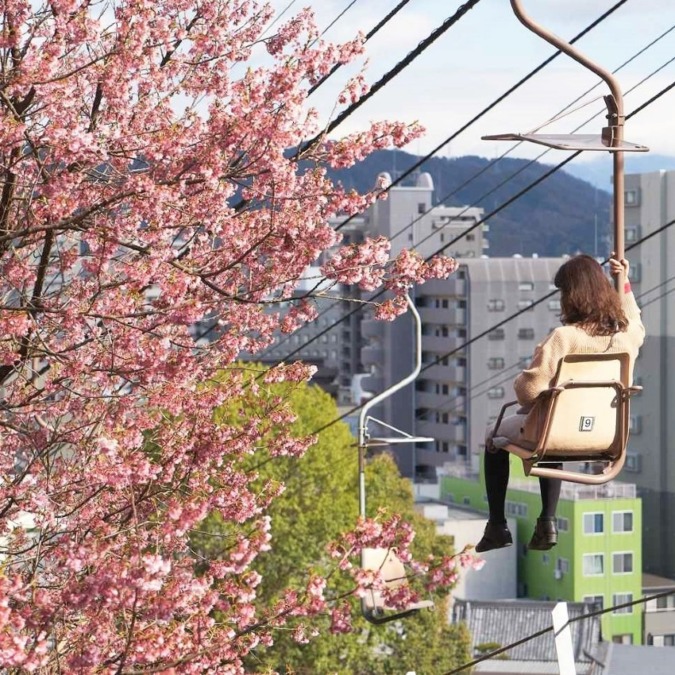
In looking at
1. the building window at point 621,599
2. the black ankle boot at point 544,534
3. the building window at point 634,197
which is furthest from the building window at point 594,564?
the black ankle boot at point 544,534

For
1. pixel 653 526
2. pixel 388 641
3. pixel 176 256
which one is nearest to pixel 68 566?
pixel 176 256

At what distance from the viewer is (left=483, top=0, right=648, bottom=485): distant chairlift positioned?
20.7 feet

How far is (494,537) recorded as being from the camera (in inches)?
285

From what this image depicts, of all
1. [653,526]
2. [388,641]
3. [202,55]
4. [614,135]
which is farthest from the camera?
[653,526]

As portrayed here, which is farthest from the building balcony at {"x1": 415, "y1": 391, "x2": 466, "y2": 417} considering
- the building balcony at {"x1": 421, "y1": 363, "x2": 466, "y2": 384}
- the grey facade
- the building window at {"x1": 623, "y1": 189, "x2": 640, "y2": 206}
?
the building window at {"x1": 623, "y1": 189, "x2": 640, "y2": 206}

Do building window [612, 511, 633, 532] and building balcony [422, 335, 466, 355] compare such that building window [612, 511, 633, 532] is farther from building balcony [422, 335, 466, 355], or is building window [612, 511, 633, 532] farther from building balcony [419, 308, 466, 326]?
building balcony [419, 308, 466, 326]

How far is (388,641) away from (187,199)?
24946mm

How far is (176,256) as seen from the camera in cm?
782

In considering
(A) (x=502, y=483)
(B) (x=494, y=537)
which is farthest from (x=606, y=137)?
(B) (x=494, y=537)

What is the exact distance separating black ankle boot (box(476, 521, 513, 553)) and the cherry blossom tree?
78cm

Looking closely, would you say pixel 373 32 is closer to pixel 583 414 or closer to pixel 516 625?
pixel 583 414

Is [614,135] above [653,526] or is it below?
above

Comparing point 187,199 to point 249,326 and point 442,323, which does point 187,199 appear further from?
point 442,323

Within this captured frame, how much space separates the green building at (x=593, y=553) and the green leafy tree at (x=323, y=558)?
20.3m
